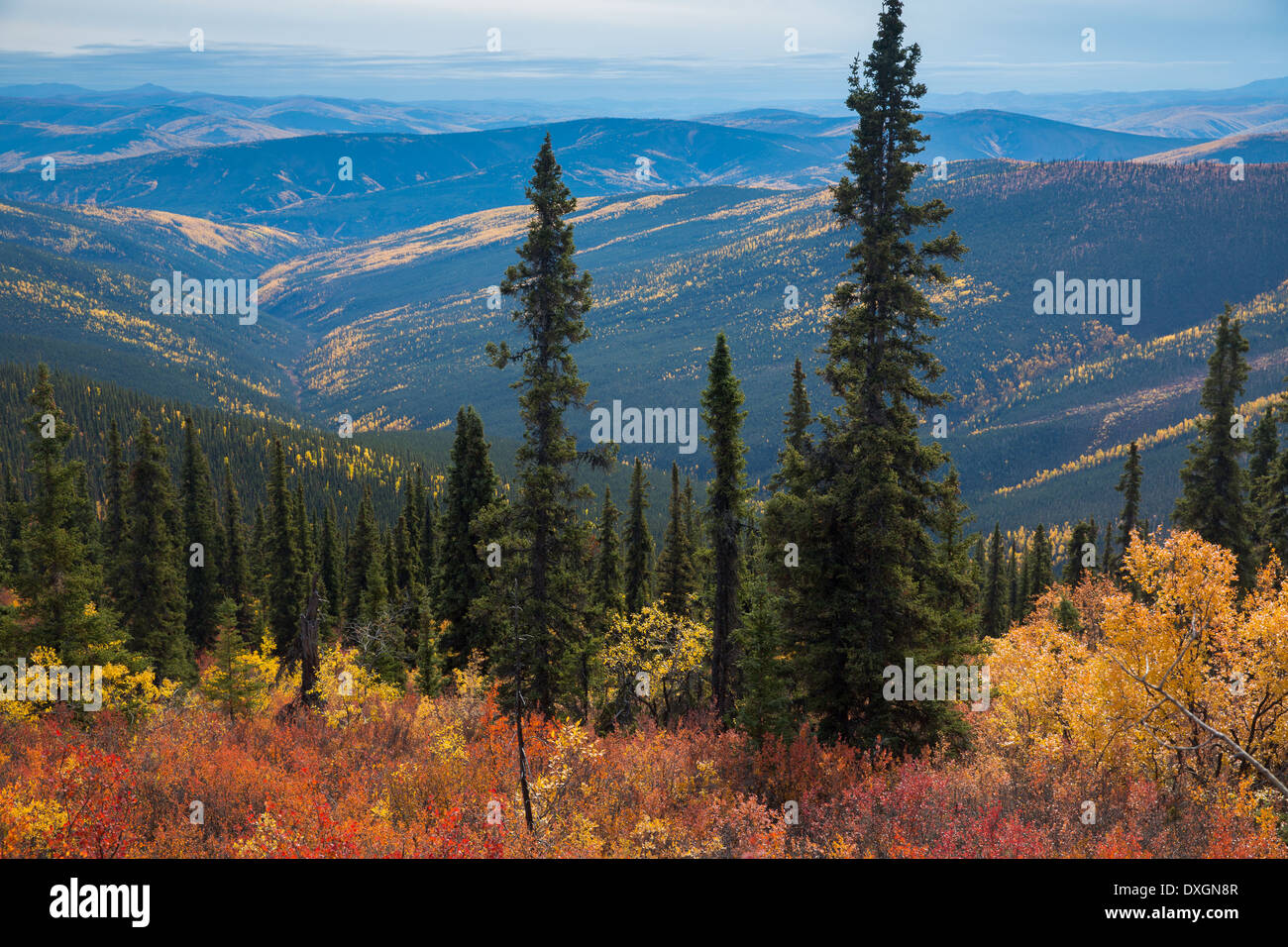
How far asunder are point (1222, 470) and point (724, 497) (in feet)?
88.4

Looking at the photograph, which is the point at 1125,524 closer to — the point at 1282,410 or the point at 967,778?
the point at 1282,410

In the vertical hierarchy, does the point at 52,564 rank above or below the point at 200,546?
above

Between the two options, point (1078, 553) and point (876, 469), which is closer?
point (876, 469)

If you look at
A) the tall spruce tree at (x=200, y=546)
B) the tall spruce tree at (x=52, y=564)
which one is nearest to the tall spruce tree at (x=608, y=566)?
the tall spruce tree at (x=52, y=564)

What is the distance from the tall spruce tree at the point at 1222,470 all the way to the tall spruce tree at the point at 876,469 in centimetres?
2588

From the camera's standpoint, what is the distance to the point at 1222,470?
37688mm

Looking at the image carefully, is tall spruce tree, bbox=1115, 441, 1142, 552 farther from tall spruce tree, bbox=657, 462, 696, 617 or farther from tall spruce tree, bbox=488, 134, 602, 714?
tall spruce tree, bbox=488, 134, 602, 714

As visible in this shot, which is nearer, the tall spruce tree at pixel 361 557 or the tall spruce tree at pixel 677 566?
the tall spruce tree at pixel 677 566

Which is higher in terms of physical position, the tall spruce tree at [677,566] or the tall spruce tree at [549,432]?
the tall spruce tree at [549,432]

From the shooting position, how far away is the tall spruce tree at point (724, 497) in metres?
25.1

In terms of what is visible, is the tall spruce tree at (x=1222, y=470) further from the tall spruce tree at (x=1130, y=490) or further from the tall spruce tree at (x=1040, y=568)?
the tall spruce tree at (x=1040, y=568)

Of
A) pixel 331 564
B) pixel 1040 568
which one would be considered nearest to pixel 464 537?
pixel 331 564

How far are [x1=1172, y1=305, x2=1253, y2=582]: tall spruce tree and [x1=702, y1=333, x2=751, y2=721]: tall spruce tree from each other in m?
24.7

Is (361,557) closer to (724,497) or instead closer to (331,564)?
(331,564)
